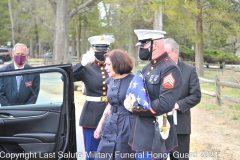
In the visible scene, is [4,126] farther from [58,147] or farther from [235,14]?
[235,14]

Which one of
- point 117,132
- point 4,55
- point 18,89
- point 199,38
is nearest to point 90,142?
point 117,132

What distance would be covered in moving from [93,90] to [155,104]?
4.66ft

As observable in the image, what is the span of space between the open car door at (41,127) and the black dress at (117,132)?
1.02 feet

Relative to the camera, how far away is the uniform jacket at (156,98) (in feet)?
9.43

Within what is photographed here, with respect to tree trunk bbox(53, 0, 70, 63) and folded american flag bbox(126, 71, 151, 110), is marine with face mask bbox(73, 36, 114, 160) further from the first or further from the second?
tree trunk bbox(53, 0, 70, 63)

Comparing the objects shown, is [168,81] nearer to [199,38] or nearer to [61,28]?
[61,28]

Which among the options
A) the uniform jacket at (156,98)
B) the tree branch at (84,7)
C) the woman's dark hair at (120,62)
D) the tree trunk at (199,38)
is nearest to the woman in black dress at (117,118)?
the woman's dark hair at (120,62)

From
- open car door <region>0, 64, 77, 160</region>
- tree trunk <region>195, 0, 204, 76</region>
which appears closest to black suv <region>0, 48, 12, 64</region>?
tree trunk <region>195, 0, 204, 76</region>

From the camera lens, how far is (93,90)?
4152 millimetres

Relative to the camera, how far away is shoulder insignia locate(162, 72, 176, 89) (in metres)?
2.89

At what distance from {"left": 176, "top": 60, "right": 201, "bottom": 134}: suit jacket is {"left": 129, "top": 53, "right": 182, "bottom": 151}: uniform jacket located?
3.00 ft

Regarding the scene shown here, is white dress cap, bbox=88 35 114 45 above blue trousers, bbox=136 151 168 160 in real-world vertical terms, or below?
above

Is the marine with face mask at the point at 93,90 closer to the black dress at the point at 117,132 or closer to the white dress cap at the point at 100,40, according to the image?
the white dress cap at the point at 100,40

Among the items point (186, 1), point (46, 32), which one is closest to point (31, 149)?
point (186, 1)
